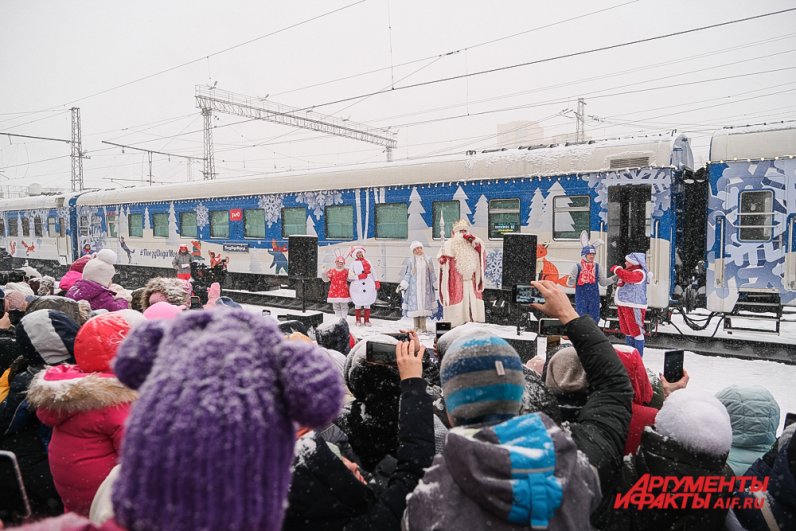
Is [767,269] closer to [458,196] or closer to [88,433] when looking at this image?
[458,196]

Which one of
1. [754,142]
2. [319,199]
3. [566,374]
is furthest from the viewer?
[319,199]

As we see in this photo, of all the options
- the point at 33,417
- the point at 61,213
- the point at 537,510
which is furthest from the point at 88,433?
the point at 61,213

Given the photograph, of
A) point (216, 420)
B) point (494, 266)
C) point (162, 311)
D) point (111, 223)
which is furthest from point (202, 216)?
point (216, 420)

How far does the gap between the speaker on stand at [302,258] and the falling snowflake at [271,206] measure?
6.09 ft

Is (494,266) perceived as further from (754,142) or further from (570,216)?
(754,142)

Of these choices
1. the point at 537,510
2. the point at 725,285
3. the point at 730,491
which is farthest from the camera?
the point at 725,285

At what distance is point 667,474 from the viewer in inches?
77.6

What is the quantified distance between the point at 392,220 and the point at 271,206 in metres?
3.91

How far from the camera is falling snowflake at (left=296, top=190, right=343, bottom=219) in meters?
12.5

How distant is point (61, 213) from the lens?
2112 centimetres

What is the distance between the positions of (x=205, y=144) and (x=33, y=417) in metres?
29.2

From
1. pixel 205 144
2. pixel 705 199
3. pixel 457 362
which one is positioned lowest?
pixel 457 362

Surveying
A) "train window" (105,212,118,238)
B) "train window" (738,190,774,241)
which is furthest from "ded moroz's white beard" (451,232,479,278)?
"train window" (105,212,118,238)

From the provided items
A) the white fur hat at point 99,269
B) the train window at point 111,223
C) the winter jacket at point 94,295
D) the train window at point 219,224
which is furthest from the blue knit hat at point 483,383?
the train window at point 111,223
